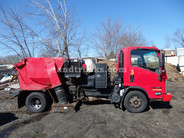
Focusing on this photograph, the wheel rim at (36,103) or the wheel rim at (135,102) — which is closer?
the wheel rim at (135,102)

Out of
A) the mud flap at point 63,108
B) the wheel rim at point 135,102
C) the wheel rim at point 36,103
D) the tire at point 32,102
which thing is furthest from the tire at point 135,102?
the wheel rim at point 36,103

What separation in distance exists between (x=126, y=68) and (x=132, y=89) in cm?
84

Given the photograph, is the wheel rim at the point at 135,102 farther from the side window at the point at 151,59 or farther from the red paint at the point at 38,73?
the red paint at the point at 38,73

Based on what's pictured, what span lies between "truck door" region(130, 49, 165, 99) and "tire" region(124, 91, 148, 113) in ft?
0.92

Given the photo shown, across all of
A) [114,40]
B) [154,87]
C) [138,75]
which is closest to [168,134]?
[154,87]

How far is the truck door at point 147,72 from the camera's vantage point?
13.1 ft

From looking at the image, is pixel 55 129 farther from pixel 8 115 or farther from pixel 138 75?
pixel 138 75

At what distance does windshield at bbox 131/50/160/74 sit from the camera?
13.1ft

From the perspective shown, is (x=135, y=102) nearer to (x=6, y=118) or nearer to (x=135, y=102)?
(x=135, y=102)

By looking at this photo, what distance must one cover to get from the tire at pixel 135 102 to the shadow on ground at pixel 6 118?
4.07m

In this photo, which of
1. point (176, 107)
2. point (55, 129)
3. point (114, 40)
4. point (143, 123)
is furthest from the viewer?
point (114, 40)

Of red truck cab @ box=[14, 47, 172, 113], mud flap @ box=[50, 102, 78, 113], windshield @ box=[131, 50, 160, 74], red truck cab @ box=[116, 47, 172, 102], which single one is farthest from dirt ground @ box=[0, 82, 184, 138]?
windshield @ box=[131, 50, 160, 74]

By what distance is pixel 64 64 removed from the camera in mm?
4250

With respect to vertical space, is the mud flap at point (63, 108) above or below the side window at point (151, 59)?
below
